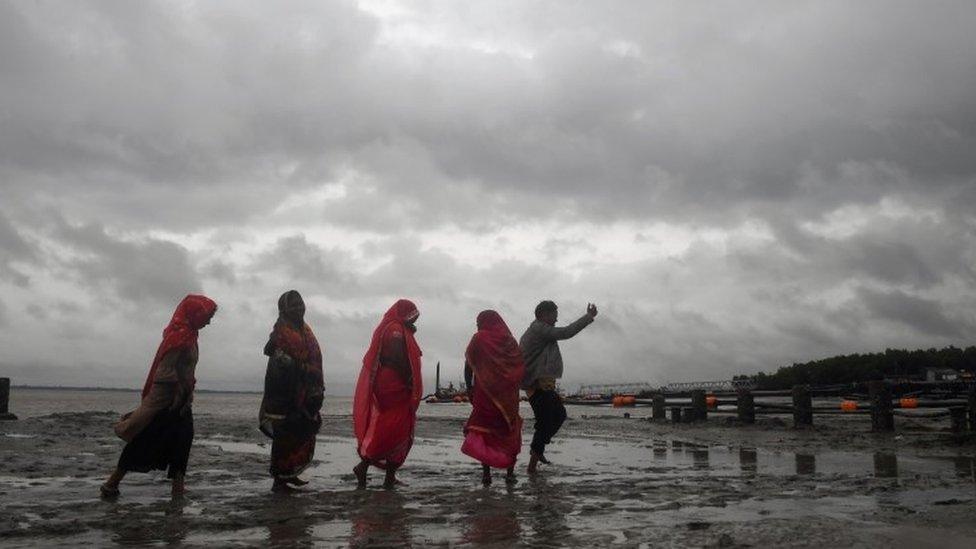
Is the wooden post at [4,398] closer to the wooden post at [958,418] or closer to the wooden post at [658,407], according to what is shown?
the wooden post at [658,407]

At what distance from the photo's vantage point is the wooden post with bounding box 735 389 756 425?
17516 millimetres

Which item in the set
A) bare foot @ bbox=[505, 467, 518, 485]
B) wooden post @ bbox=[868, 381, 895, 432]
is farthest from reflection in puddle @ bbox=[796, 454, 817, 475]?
wooden post @ bbox=[868, 381, 895, 432]

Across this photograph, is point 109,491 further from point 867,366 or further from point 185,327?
point 867,366

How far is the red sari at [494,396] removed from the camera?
7.52 metres

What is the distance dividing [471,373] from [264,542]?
3918 mm

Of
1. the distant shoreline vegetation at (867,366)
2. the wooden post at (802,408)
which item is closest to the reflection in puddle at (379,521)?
the wooden post at (802,408)

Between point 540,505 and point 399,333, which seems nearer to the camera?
point 540,505

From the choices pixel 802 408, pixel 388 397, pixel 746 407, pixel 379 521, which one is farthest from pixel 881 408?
pixel 379 521

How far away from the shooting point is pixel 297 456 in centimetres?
681

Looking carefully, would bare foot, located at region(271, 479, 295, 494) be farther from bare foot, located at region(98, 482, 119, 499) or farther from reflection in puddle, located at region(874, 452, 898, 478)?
reflection in puddle, located at region(874, 452, 898, 478)

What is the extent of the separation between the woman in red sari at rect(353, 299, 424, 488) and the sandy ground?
332 millimetres

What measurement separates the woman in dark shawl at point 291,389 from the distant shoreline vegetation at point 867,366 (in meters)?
97.7

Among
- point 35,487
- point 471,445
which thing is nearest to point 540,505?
point 471,445

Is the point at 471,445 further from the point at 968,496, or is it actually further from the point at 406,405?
the point at 968,496
